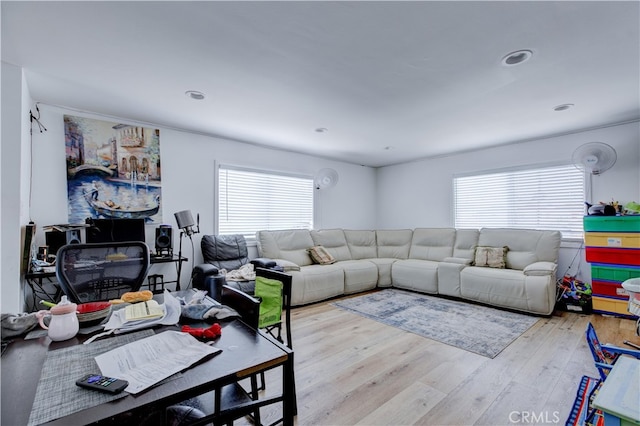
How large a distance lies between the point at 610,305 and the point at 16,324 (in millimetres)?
5127

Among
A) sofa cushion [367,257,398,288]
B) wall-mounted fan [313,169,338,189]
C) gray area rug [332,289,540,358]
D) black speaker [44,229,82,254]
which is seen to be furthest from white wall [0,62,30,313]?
sofa cushion [367,257,398,288]

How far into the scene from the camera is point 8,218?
2.19 metres

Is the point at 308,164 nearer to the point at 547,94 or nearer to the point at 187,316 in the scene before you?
the point at 547,94

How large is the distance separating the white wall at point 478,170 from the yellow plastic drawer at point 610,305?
0.52 m

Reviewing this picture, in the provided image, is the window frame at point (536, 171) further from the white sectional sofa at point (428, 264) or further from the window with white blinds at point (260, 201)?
the window with white blinds at point (260, 201)

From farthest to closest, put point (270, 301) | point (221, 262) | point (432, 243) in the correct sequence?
point (432, 243), point (221, 262), point (270, 301)

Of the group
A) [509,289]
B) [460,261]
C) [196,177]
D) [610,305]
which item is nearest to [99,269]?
[196,177]

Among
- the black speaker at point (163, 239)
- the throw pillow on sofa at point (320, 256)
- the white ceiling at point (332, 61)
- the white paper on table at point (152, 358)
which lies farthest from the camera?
the throw pillow on sofa at point (320, 256)

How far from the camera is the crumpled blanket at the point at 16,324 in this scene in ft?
3.66

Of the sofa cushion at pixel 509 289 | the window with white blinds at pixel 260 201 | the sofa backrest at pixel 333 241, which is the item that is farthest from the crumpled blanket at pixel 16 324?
the sofa cushion at pixel 509 289

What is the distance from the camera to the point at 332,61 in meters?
2.21

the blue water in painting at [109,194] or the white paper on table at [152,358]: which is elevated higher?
the blue water in painting at [109,194]

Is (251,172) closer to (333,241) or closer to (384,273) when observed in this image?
(333,241)

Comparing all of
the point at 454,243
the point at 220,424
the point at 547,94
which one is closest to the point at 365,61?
the point at 547,94
